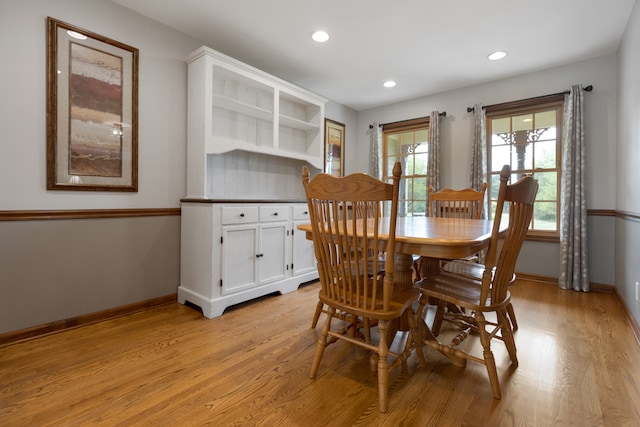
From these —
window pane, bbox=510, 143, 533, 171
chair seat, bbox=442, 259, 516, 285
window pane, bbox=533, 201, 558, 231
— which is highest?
window pane, bbox=510, 143, 533, 171

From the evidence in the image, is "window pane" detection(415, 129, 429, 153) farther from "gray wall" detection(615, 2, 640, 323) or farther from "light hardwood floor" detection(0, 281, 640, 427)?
"light hardwood floor" detection(0, 281, 640, 427)

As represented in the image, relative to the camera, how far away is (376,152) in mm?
4613

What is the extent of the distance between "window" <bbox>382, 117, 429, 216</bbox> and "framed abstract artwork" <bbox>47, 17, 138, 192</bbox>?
10.9 feet

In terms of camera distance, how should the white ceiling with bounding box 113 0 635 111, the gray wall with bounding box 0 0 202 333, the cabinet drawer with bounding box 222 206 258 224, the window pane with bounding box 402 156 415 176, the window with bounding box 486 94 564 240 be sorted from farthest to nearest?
the window pane with bounding box 402 156 415 176
the window with bounding box 486 94 564 240
the cabinet drawer with bounding box 222 206 258 224
the white ceiling with bounding box 113 0 635 111
the gray wall with bounding box 0 0 202 333

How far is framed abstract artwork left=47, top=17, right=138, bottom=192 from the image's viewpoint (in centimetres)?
203

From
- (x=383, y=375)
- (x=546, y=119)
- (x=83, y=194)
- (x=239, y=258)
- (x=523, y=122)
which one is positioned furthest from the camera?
(x=523, y=122)

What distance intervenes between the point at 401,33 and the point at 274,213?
1979 mm

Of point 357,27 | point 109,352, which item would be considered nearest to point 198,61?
point 357,27

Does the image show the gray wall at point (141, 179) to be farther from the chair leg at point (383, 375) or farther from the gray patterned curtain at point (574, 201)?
the chair leg at point (383, 375)

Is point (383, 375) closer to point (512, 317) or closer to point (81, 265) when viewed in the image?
point (512, 317)

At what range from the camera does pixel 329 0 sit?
225 centimetres

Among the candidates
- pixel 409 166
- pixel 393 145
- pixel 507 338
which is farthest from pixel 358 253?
pixel 393 145

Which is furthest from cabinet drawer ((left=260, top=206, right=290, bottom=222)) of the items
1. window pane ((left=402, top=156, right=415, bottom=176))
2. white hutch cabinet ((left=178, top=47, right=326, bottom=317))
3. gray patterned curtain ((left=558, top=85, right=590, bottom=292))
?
gray patterned curtain ((left=558, top=85, right=590, bottom=292))

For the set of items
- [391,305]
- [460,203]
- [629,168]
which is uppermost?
[629,168]
